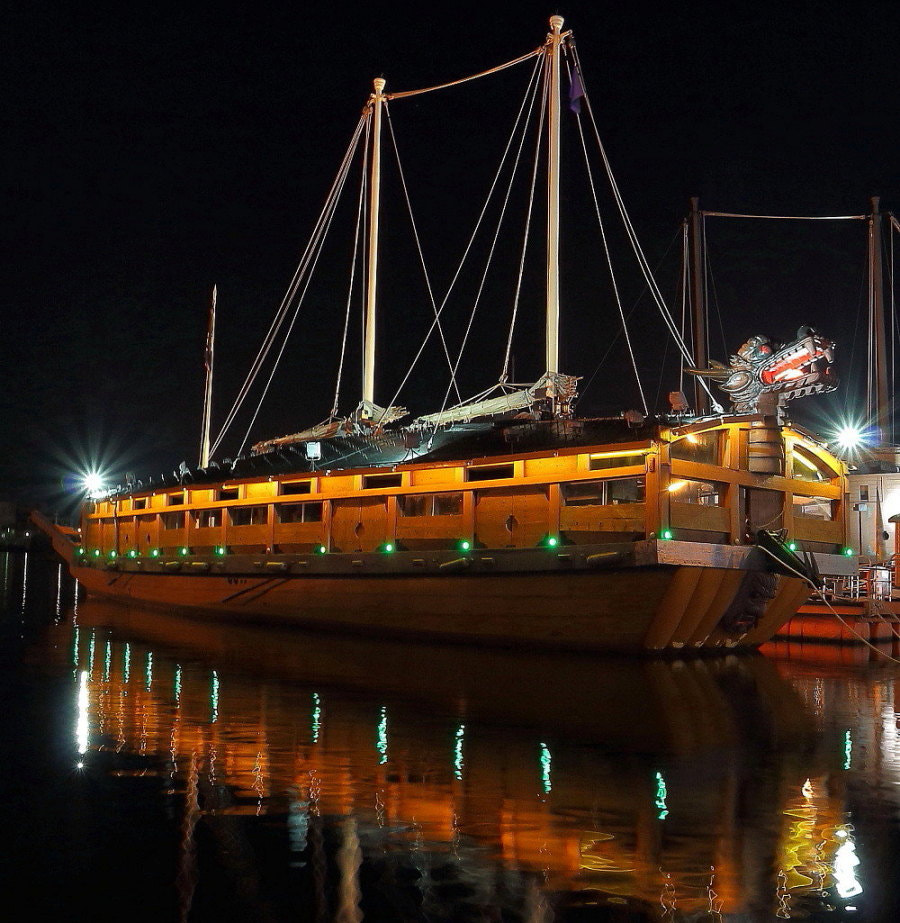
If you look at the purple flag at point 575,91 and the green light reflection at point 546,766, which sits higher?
the purple flag at point 575,91

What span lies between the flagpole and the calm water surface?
26178mm

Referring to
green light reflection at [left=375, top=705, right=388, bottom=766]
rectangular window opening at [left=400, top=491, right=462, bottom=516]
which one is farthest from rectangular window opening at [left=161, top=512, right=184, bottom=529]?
green light reflection at [left=375, top=705, right=388, bottom=766]

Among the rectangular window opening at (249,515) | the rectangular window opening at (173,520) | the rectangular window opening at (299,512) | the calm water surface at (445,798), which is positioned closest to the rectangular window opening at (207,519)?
the rectangular window opening at (249,515)

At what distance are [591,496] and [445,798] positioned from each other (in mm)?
13620

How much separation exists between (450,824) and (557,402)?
54.1 feet

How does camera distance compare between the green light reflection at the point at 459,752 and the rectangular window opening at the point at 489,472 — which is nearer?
the green light reflection at the point at 459,752

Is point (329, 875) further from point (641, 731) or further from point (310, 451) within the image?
point (310, 451)

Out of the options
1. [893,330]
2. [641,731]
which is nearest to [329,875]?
[641,731]

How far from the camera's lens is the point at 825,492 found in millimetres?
21188

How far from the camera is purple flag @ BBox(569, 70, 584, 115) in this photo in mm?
25469

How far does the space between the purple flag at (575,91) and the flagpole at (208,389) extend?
2074 centimetres

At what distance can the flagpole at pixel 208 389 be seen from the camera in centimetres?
4053

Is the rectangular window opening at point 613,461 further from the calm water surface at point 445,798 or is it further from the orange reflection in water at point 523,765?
the calm water surface at point 445,798

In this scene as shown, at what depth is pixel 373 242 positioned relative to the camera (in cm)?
3048
